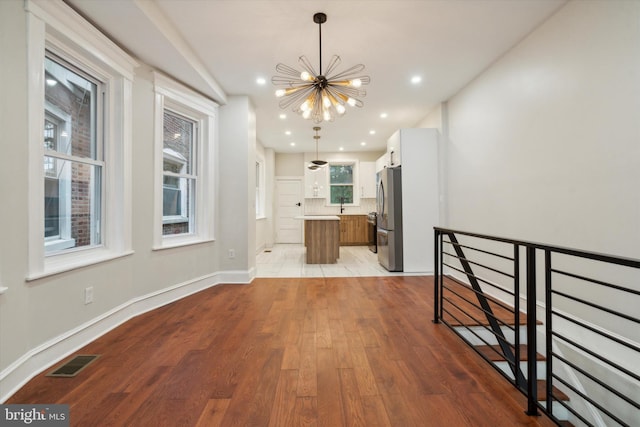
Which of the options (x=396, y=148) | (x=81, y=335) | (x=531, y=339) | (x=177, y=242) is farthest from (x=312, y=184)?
(x=531, y=339)

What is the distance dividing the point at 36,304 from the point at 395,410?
7.80 feet

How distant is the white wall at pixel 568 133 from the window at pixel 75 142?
155 inches

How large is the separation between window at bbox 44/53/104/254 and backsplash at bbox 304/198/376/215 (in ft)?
19.3

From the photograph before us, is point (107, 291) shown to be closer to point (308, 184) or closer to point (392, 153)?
point (392, 153)

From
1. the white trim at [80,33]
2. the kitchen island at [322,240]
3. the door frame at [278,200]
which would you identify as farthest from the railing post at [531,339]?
the door frame at [278,200]

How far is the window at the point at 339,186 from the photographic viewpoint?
8320 mm

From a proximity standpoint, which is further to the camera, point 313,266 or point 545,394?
point 313,266

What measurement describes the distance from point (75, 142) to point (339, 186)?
649cm

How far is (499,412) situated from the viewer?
1.52 metres

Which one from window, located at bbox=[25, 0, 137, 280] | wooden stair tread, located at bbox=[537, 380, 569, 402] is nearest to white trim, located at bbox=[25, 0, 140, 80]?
window, located at bbox=[25, 0, 137, 280]

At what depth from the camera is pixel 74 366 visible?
1.97 meters

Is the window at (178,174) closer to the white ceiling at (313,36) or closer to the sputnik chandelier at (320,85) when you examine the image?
the white ceiling at (313,36)

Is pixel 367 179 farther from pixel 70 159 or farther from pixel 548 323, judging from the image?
pixel 548 323

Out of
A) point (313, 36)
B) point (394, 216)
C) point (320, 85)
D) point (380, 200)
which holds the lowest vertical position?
point (394, 216)
